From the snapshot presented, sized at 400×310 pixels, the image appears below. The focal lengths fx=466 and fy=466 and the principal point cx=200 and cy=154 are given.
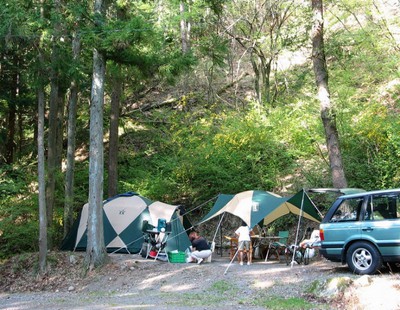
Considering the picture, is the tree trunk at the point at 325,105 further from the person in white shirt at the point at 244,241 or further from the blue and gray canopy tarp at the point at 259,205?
the person in white shirt at the point at 244,241

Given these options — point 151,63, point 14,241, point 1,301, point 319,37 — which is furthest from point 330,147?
point 14,241

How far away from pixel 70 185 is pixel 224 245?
5.52m

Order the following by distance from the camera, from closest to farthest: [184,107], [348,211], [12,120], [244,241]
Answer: [348,211] → [244,241] → [12,120] → [184,107]

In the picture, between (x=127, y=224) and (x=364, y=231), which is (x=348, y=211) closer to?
(x=364, y=231)

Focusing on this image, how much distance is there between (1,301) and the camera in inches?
400

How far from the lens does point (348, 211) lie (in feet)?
31.2

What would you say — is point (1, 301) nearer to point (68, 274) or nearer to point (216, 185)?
point (68, 274)

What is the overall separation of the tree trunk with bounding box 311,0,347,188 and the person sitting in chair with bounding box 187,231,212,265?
3774 mm

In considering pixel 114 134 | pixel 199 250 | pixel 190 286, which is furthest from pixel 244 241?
pixel 114 134

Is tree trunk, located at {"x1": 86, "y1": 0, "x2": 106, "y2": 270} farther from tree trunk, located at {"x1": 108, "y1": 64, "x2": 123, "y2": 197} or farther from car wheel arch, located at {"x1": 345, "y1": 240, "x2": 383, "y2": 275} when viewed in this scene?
car wheel arch, located at {"x1": 345, "y1": 240, "x2": 383, "y2": 275}

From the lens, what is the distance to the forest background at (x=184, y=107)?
1277 centimetres

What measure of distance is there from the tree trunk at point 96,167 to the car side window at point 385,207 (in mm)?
6996

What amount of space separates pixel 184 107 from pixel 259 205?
1248 centimetres

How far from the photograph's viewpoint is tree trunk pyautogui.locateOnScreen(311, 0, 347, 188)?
12.1 meters
